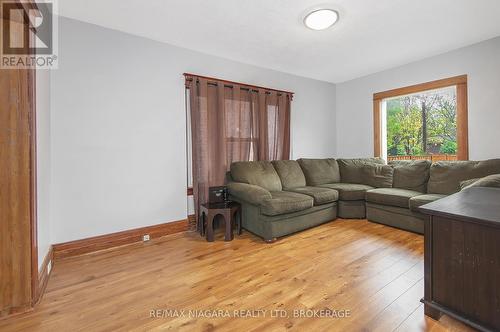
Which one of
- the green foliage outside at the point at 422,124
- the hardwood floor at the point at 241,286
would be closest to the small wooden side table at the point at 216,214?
the hardwood floor at the point at 241,286

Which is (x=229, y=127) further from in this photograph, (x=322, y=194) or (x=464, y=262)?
(x=464, y=262)

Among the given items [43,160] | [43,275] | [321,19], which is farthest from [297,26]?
[43,275]

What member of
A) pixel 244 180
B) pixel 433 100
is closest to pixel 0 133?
pixel 244 180

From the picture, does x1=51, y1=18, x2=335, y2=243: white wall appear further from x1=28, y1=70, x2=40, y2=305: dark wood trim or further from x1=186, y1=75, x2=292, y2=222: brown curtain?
x1=28, y1=70, x2=40, y2=305: dark wood trim

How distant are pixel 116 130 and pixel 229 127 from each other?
1.51 m

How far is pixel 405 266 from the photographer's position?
6.77 feet

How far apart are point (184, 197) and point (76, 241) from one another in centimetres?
126

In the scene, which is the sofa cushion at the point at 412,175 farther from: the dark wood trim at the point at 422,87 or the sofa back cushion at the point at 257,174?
the sofa back cushion at the point at 257,174

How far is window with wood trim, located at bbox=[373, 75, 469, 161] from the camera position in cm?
332

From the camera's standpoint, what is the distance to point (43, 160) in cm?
197

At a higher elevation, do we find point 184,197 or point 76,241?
point 184,197

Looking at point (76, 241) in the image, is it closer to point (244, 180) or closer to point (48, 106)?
point (48, 106)

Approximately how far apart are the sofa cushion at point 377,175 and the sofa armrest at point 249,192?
2105 mm

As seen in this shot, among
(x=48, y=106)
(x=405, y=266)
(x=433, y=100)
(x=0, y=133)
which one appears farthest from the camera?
(x=433, y=100)
